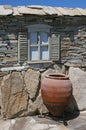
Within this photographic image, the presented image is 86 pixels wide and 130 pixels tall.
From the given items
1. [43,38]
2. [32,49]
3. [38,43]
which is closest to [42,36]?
[43,38]

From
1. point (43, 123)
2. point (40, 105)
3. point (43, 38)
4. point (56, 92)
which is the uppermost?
→ point (43, 38)

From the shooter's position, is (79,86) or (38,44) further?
(79,86)

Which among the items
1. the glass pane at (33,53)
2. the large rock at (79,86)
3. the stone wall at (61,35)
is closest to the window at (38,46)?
the glass pane at (33,53)

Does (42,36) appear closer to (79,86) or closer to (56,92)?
A: (56,92)

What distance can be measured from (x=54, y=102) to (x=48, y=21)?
71.5 inches

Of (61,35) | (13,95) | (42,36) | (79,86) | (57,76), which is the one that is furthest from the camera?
(79,86)

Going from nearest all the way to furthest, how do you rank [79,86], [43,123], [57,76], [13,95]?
[43,123], [13,95], [57,76], [79,86]

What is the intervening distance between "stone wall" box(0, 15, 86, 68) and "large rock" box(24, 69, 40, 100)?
0.40 meters

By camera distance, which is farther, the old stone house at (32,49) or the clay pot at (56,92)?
the old stone house at (32,49)

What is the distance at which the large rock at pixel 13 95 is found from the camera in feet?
21.7

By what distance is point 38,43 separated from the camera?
22.6 ft

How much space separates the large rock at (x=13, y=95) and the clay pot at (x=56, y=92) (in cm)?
50

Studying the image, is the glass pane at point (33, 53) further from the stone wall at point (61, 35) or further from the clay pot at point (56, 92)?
the clay pot at point (56, 92)

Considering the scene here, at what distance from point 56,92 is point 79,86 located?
3.28ft
